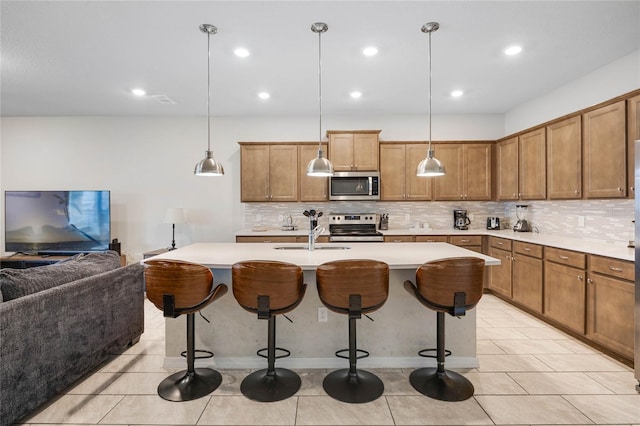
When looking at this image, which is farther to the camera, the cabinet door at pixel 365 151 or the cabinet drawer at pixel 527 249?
the cabinet door at pixel 365 151

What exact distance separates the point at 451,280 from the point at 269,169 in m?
3.50

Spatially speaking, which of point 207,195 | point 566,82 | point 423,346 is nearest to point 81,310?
point 423,346

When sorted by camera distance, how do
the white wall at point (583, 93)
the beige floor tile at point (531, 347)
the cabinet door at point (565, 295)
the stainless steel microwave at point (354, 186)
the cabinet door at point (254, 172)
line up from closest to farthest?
the beige floor tile at point (531, 347)
the cabinet door at point (565, 295)
the white wall at point (583, 93)
the stainless steel microwave at point (354, 186)
the cabinet door at point (254, 172)

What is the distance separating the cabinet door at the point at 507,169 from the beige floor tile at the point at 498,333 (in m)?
1.94

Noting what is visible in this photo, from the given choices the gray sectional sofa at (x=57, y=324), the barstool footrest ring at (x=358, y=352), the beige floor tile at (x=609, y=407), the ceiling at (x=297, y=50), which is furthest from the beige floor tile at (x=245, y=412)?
the ceiling at (x=297, y=50)

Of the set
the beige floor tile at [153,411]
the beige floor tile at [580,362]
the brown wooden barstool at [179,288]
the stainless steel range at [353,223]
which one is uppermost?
the stainless steel range at [353,223]

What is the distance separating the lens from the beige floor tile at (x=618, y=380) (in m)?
2.32

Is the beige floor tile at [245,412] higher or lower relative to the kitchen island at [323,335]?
lower

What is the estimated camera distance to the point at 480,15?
2564 mm

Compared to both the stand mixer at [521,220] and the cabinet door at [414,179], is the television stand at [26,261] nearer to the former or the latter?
the cabinet door at [414,179]

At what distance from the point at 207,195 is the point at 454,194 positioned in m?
3.95

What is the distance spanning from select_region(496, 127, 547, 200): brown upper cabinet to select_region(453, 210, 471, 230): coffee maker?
542mm

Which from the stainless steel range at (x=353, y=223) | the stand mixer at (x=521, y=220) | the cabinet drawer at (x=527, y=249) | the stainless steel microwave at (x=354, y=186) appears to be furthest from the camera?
the stainless steel range at (x=353, y=223)

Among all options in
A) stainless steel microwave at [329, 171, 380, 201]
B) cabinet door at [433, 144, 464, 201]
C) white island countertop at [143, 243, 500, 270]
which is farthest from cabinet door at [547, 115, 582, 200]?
stainless steel microwave at [329, 171, 380, 201]
